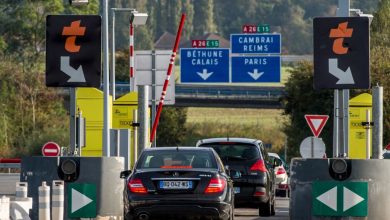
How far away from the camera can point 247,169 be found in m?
28.3

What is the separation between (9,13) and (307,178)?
311 feet

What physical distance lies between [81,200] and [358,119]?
15165 mm

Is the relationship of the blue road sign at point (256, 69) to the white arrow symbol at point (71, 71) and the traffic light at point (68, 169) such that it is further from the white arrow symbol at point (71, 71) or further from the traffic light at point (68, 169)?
the traffic light at point (68, 169)

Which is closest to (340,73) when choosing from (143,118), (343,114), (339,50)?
(339,50)

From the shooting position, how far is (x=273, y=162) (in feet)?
99.5

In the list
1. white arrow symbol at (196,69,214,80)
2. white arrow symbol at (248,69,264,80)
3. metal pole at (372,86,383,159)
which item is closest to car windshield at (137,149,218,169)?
metal pole at (372,86,383,159)

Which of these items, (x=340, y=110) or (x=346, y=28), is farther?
(x=340, y=110)

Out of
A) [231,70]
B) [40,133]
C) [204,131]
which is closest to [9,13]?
[204,131]

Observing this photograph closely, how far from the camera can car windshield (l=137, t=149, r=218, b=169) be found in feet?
73.7

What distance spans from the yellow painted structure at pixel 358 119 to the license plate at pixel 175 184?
14962 mm

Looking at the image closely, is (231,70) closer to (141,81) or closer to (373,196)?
(141,81)

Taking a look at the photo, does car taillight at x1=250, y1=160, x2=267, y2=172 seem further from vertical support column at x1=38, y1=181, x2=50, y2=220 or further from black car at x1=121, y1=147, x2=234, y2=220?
vertical support column at x1=38, y1=181, x2=50, y2=220

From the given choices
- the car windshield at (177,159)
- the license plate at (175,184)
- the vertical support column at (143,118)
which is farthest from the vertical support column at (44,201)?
the vertical support column at (143,118)

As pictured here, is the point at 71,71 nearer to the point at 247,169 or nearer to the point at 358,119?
the point at 247,169
